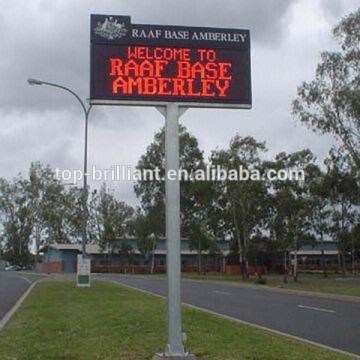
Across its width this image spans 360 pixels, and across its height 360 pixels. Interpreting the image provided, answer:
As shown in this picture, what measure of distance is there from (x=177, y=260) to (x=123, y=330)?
3.64 meters

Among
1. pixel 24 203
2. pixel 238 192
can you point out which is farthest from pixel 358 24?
pixel 24 203

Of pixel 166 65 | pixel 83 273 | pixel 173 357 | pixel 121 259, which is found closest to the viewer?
pixel 173 357

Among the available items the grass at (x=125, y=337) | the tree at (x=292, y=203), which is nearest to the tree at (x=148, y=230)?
the tree at (x=292, y=203)

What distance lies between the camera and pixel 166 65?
10.1m

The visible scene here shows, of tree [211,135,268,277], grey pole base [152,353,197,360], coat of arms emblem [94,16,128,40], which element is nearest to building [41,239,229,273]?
tree [211,135,268,277]

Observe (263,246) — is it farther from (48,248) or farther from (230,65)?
(230,65)

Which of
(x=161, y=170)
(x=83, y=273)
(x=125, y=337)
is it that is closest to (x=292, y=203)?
(x=161, y=170)

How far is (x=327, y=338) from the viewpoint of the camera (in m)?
13.9

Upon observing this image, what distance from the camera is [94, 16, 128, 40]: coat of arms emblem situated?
10.1 metres

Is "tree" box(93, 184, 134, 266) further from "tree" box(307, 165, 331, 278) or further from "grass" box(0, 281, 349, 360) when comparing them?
"grass" box(0, 281, 349, 360)

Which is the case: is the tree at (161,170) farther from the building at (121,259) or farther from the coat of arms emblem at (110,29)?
the coat of arms emblem at (110,29)

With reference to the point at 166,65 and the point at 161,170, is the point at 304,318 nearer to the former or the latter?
the point at 166,65

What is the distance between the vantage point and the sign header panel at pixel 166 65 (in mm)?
10016

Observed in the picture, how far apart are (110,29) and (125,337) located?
5379 mm
